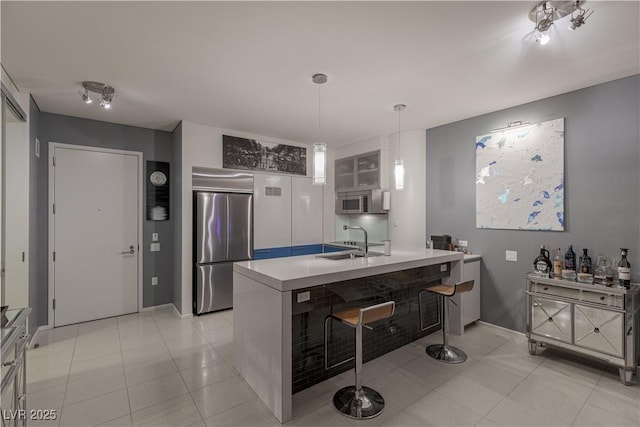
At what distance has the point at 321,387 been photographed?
99.1 inches

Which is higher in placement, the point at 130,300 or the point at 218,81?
the point at 218,81

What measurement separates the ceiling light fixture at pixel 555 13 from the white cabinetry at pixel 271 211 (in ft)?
12.3

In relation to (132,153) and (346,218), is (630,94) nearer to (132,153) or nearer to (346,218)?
(346,218)

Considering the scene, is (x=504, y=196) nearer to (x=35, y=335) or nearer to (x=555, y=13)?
(x=555, y=13)

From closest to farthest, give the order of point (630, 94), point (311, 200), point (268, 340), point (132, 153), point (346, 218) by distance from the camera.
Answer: point (268, 340), point (630, 94), point (132, 153), point (311, 200), point (346, 218)

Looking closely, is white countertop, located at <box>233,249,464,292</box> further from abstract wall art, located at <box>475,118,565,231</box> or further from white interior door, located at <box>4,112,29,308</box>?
white interior door, located at <box>4,112,29,308</box>

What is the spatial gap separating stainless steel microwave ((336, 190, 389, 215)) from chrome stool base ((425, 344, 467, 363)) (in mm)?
2306

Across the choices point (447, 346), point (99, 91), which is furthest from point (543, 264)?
point (99, 91)

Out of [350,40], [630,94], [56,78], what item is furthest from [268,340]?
[630,94]

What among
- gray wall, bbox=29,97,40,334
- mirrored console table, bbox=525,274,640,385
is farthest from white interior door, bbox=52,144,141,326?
mirrored console table, bbox=525,274,640,385

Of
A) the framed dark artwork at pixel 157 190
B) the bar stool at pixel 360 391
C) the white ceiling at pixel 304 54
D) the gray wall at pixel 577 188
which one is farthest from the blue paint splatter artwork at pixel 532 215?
the framed dark artwork at pixel 157 190

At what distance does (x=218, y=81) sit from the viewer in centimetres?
289

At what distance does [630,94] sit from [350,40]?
8.82ft

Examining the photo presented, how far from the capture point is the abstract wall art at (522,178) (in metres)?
3.22
